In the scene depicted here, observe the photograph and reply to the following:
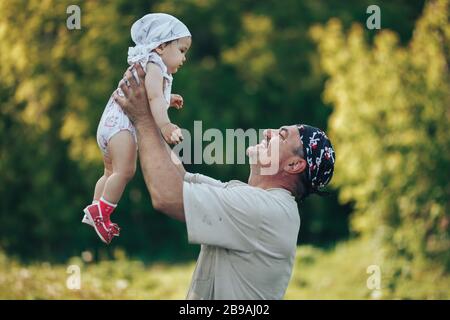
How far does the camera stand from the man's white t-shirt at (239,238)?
3316 millimetres

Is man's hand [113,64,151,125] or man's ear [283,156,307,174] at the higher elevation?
man's hand [113,64,151,125]

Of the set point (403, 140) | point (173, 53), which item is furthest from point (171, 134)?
point (403, 140)

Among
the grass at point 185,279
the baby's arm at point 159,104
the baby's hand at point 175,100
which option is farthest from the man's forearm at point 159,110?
the grass at point 185,279

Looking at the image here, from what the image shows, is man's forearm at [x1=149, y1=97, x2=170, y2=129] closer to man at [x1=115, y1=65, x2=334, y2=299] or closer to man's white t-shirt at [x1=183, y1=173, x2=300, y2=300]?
man at [x1=115, y1=65, x2=334, y2=299]

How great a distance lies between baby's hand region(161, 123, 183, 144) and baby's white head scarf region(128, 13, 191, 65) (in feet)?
1.27

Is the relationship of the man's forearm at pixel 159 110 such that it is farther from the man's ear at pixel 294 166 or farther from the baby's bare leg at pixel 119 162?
the man's ear at pixel 294 166

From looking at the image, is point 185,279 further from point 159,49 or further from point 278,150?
point 278,150

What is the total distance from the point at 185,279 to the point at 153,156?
681 centimetres

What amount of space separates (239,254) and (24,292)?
13.7 ft

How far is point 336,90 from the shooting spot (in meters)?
10.4

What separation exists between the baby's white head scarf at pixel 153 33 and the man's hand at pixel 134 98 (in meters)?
0.12

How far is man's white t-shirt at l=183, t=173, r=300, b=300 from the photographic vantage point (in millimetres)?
3316

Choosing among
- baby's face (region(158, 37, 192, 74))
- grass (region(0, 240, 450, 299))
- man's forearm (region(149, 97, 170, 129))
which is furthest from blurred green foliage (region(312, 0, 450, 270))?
man's forearm (region(149, 97, 170, 129))
